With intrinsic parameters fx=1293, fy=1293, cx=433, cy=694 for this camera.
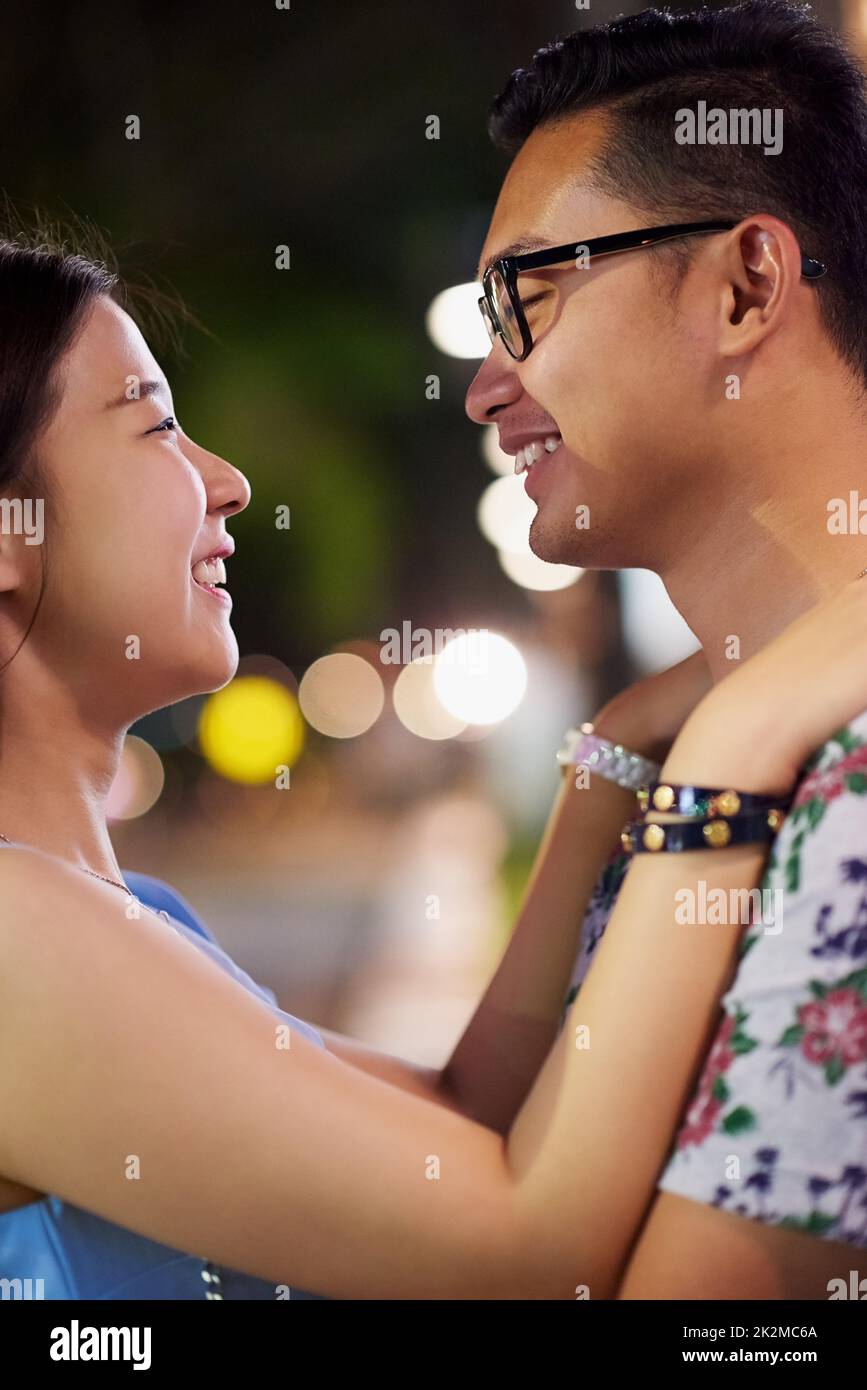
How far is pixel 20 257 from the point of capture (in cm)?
135

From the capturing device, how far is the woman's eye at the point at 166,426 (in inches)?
53.2

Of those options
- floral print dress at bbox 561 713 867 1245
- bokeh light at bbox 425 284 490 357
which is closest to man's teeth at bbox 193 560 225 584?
floral print dress at bbox 561 713 867 1245

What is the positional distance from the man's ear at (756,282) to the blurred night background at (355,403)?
0.63 m

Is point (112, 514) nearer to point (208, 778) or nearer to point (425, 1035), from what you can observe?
point (425, 1035)

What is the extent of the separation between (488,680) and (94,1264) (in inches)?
281

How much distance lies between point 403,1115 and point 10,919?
0.36 meters

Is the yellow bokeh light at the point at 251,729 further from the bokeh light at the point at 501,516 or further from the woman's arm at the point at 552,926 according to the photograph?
the woman's arm at the point at 552,926

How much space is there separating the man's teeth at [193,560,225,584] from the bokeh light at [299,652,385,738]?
27.0ft

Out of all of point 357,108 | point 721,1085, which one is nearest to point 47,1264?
point 721,1085

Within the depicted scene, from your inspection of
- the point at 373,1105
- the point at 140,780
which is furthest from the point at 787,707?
the point at 140,780

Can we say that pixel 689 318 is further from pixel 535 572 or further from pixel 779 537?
pixel 535 572

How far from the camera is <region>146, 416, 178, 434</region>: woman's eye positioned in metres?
1.35

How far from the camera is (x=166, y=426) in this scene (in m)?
1.37

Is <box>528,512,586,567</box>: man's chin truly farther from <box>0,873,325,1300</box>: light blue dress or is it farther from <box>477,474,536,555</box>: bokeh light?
Answer: <box>477,474,536,555</box>: bokeh light
